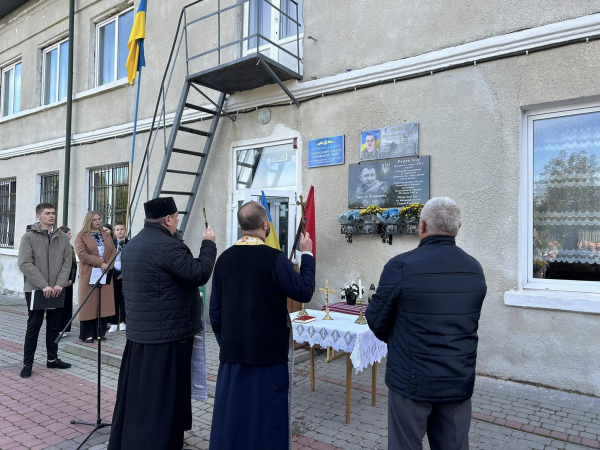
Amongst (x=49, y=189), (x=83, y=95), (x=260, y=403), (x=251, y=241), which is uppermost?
(x=83, y=95)

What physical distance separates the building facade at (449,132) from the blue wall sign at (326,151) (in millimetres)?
106

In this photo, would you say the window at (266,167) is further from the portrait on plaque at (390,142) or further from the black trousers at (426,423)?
the black trousers at (426,423)

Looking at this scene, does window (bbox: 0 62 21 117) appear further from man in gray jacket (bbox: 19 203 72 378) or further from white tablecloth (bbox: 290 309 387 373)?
white tablecloth (bbox: 290 309 387 373)

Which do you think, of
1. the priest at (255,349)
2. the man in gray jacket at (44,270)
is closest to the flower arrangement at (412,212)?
the priest at (255,349)

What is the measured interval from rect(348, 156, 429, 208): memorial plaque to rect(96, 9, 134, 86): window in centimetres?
620

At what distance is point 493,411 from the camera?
13.8ft

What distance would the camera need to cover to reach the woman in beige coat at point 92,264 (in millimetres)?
6520

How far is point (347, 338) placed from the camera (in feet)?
12.7

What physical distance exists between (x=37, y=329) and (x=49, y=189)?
265 inches

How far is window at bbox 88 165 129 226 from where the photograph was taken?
9.40 meters

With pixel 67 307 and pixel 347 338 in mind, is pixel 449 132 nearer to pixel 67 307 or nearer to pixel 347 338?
pixel 347 338

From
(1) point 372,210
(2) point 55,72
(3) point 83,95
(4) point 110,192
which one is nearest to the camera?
(1) point 372,210

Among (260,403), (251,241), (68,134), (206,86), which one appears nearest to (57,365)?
(260,403)

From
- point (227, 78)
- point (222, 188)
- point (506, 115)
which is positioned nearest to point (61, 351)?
point (222, 188)
